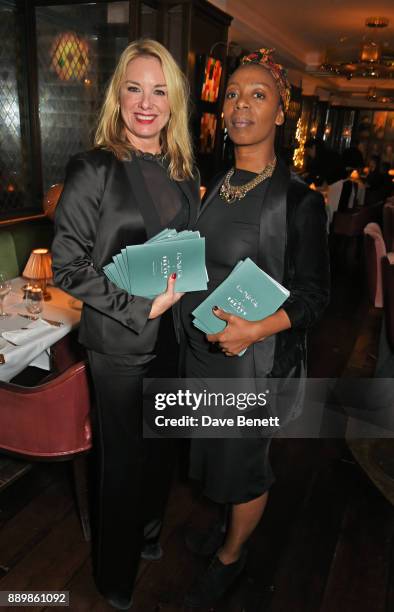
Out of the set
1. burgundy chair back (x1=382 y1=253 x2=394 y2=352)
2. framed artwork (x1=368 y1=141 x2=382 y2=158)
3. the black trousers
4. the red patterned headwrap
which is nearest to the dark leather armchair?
the black trousers

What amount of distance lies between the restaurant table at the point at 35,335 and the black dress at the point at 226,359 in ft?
2.49

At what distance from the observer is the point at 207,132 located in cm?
445

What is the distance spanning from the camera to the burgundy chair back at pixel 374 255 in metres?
3.36

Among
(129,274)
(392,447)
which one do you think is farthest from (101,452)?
(392,447)

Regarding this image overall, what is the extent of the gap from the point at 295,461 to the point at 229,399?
4.10ft

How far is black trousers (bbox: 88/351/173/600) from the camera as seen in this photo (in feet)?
4.60

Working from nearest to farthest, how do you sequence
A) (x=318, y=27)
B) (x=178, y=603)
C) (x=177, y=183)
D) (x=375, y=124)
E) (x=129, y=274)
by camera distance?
(x=129, y=274), (x=177, y=183), (x=178, y=603), (x=318, y=27), (x=375, y=124)

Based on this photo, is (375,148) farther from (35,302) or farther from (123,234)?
(123,234)

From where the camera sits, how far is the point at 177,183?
1479mm

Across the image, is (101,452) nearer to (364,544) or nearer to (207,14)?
(364,544)

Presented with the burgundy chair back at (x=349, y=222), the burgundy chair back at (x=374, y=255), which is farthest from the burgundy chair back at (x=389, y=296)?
the burgundy chair back at (x=349, y=222)

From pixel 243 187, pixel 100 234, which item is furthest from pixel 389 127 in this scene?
pixel 100 234

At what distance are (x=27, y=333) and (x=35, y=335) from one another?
0.03 m

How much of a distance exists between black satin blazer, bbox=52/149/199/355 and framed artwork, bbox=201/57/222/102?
3.19 m
